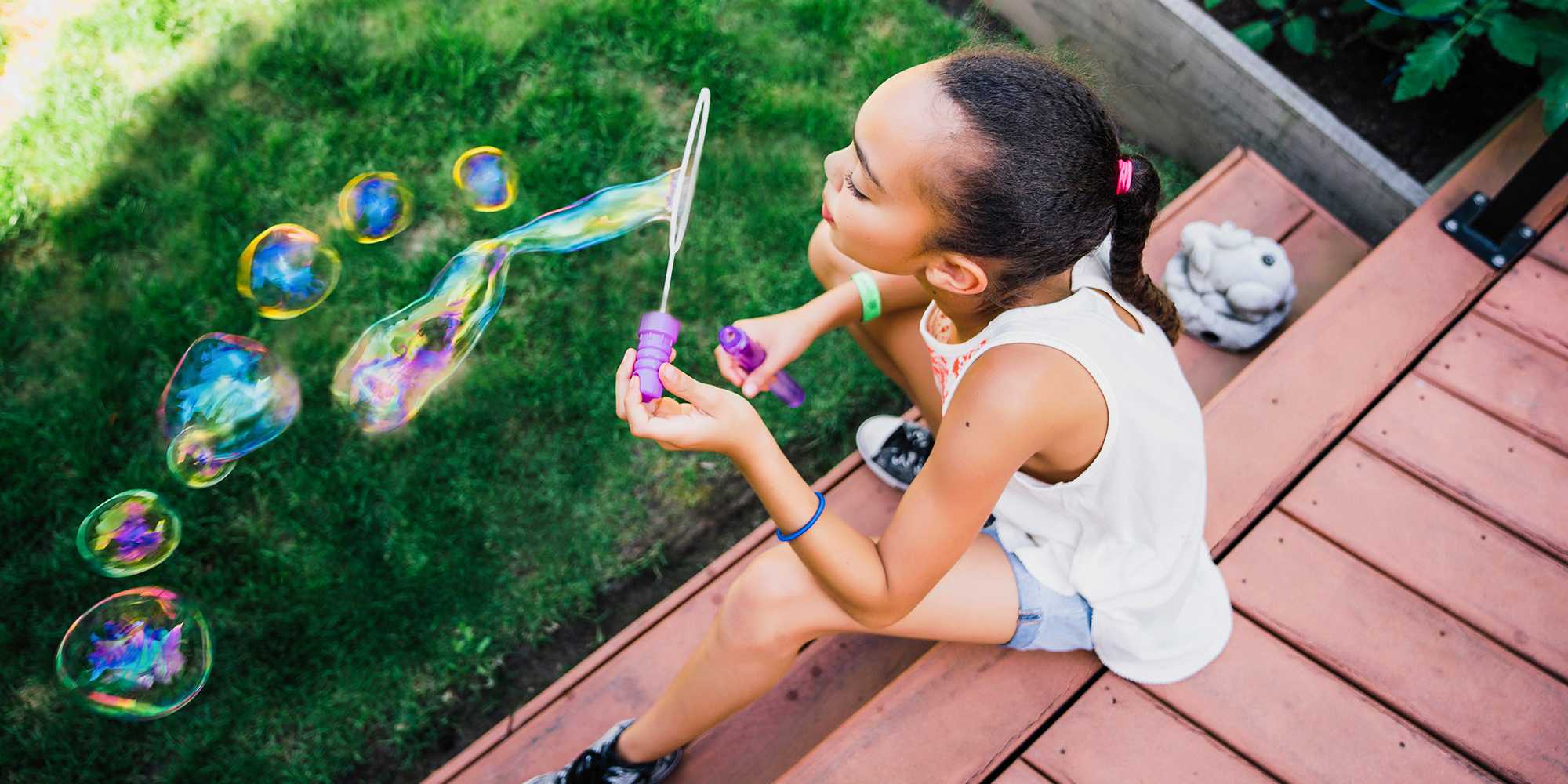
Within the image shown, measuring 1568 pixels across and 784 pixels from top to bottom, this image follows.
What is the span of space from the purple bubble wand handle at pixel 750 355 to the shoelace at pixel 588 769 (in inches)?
30.0

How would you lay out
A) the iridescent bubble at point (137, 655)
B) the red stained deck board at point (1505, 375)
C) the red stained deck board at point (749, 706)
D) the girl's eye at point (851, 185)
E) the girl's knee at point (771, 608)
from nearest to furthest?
1. the girl's eye at point (851, 185)
2. the girl's knee at point (771, 608)
3. the iridescent bubble at point (137, 655)
4. the red stained deck board at point (749, 706)
5. the red stained deck board at point (1505, 375)

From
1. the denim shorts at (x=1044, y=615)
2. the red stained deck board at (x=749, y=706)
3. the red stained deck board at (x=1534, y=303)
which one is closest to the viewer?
the denim shorts at (x=1044, y=615)

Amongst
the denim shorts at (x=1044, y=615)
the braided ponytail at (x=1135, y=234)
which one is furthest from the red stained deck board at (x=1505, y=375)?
the denim shorts at (x=1044, y=615)

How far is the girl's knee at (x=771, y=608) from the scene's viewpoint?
1598 millimetres

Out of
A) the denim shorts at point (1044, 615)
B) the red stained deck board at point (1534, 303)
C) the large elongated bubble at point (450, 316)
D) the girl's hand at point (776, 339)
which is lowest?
the red stained deck board at point (1534, 303)

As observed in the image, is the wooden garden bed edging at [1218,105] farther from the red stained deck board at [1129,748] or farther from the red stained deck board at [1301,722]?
the red stained deck board at [1129,748]

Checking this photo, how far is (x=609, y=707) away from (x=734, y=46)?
6.63 feet

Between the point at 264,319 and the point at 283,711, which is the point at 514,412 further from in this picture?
the point at 283,711

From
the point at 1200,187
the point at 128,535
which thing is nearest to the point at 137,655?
the point at 128,535

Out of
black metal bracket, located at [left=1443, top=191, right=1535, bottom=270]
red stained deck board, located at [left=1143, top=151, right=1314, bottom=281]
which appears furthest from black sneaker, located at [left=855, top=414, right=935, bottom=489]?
black metal bracket, located at [left=1443, top=191, right=1535, bottom=270]

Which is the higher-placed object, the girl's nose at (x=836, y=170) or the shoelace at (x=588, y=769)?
the girl's nose at (x=836, y=170)

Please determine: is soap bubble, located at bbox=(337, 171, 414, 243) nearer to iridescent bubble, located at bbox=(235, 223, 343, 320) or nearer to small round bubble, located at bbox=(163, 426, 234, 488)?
iridescent bubble, located at bbox=(235, 223, 343, 320)

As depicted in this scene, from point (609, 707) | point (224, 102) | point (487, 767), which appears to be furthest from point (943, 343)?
point (224, 102)

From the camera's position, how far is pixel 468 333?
2.10 m
